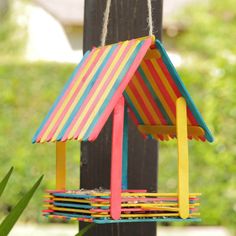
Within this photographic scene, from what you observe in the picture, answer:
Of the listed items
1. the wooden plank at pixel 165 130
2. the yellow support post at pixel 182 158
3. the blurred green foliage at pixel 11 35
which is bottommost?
the yellow support post at pixel 182 158

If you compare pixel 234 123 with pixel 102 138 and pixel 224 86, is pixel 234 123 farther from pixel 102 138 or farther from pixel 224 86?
pixel 102 138

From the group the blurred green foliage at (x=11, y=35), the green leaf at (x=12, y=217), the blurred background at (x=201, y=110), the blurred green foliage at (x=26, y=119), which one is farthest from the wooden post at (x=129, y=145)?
the blurred green foliage at (x=11, y=35)

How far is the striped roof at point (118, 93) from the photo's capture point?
10.1 feet

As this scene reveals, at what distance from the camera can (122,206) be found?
3016mm

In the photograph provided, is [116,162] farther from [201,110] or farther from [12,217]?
[201,110]

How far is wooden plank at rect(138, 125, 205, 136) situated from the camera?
3362 mm

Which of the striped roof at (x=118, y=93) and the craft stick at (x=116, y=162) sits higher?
the striped roof at (x=118, y=93)

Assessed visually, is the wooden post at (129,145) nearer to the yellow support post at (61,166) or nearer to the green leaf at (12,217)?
the yellow support post at (61,166)

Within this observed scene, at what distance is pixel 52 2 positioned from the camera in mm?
A: 19438

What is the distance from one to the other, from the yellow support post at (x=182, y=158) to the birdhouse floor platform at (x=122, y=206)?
0.07 feet

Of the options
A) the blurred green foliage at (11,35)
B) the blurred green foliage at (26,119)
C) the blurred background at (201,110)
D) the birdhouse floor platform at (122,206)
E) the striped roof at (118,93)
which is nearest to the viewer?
the birdhouse floor platform at (122,206)

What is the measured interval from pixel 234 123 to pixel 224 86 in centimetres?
35

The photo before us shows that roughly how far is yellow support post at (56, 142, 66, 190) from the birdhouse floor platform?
198mm

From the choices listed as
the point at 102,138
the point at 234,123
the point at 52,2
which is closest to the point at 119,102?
the point at 102,138
